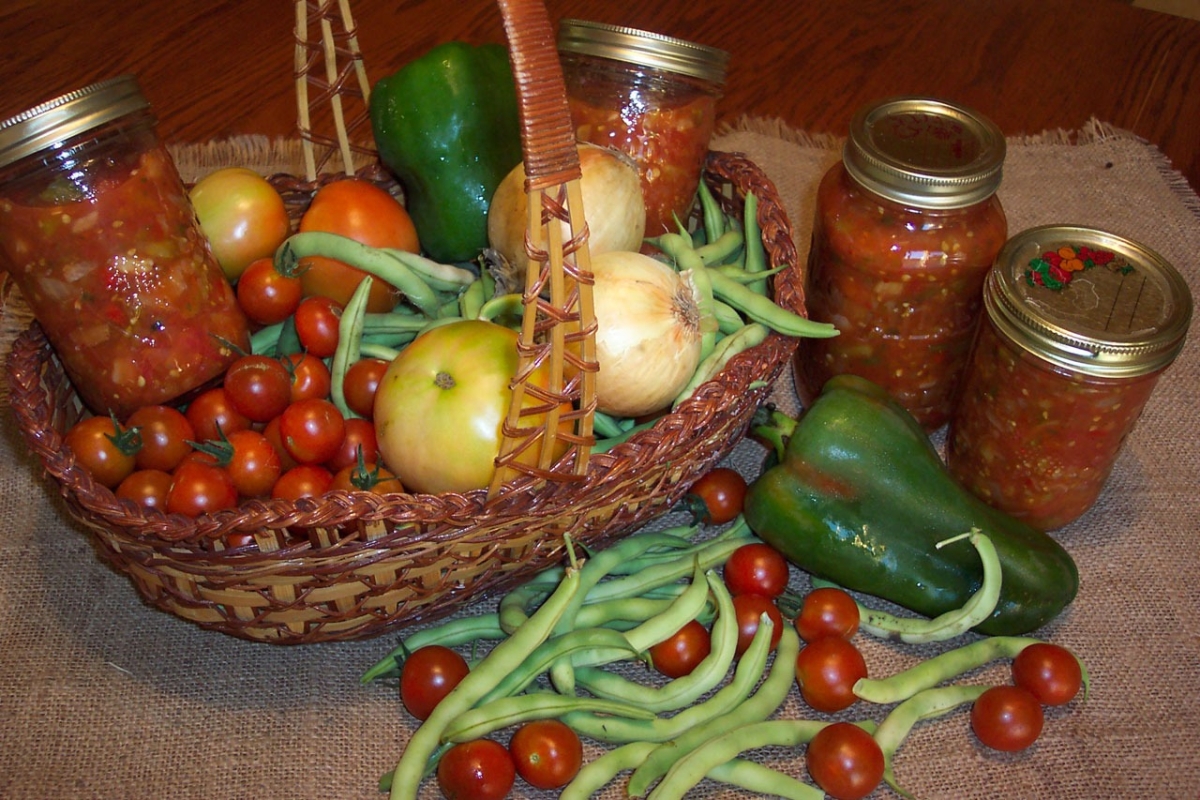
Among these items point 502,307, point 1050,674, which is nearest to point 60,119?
point 502,307

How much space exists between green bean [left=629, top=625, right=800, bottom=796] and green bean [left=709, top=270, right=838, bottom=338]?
0.37 meters

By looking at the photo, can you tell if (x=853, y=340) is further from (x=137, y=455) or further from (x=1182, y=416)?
(x=137, y=455)

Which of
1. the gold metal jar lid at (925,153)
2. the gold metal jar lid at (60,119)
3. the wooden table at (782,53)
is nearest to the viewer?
the gold metal jar lid at (60,119)

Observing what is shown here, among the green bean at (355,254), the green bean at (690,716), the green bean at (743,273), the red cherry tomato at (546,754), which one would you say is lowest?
the green bean at (690,716)

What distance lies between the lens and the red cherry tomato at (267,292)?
4.28 ft

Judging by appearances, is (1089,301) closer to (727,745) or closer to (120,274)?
(727,745)

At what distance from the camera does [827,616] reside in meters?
1.23

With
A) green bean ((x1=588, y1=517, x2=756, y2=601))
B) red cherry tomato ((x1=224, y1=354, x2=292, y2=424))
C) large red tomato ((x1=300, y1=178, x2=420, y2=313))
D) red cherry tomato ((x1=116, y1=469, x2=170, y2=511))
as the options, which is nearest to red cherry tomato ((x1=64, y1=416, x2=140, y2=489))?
red cherry tomato ((x1=116, y1=469, x2=170, y2=511))

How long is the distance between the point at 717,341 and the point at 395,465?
1.55ft

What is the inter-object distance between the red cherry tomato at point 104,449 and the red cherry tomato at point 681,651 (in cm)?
64

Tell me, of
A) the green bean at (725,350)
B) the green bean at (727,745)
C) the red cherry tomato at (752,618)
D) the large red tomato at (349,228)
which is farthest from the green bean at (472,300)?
the green bean at (727,745)

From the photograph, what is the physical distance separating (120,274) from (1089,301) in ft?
3.75

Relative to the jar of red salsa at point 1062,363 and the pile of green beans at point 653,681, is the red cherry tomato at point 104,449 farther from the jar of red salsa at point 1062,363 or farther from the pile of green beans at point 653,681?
the jar of red salsa at point 1062,363

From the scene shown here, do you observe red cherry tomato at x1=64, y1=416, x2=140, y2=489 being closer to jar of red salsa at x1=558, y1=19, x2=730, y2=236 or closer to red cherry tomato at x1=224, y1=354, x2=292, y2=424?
red cherry tomato at x1=224, y1=354, x2=292, y2=424
